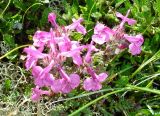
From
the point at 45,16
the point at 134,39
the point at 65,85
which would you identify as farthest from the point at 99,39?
the point at 45,16

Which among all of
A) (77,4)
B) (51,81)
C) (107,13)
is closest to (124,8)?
(107,13)

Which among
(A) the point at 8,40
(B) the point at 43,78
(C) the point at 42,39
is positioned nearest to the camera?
(B) the point at 43,78

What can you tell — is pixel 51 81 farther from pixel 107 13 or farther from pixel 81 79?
pixel 107 13

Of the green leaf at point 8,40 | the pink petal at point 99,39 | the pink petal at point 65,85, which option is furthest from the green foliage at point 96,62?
the pink petal at point 65,85

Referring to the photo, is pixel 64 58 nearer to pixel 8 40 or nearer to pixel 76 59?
pixel 76 59

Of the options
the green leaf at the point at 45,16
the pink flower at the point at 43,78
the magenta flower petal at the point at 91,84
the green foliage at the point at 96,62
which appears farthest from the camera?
the green leaf at the point at 45,16

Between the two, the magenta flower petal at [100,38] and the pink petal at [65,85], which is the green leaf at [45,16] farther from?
the pink petal at [65,85]

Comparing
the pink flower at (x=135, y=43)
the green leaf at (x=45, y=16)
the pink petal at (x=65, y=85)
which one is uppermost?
the green leaf at (x=45, y=16)

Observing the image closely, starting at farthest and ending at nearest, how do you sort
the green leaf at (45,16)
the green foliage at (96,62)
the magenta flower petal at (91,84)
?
1. the green leaf at (45,16)
2. the green foliage at (96,62)
3. the magenta flower petal at (91,84)

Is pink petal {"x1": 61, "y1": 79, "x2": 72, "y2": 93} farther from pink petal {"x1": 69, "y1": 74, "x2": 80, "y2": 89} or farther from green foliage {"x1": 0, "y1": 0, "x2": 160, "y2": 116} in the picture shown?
green foliage {"x1": 0, "y1": 0, "x2": 160, "y2": 116}
